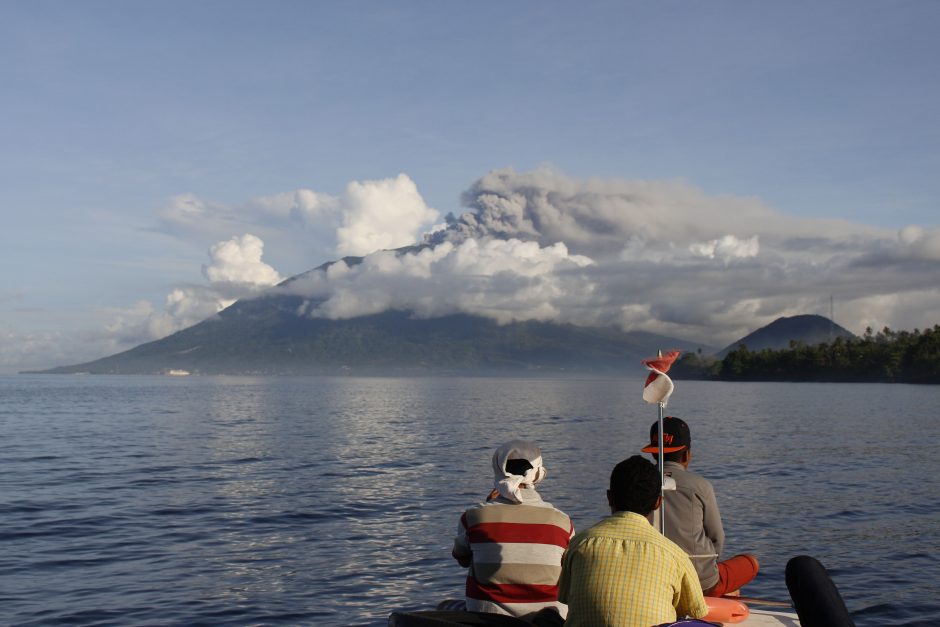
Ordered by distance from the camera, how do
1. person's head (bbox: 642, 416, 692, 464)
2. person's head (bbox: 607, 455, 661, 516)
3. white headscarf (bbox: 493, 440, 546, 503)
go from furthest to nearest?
person's head (bbox: 642, 416, 692, 464)
white headscarf (bbox: 493, 440, 546, 503)
person's head (bbox: 607, 455, 661, 516)

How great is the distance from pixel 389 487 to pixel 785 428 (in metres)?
45.6

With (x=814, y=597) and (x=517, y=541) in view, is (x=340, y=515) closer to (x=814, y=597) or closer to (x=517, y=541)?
(x=517, y=541)

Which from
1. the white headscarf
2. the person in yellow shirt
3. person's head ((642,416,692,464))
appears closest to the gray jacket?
person's head ((642,416,692,464))

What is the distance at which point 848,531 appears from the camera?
2575 centimetres

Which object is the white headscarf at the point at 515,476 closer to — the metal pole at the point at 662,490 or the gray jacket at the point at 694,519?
the metal pole at the point at 662,490

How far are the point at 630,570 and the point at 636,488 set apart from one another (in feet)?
2.36

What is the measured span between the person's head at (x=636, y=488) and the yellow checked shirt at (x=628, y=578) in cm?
11

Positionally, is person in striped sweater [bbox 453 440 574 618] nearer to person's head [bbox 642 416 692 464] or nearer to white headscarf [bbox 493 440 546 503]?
white headscarf [bbox 493 440 546 503]

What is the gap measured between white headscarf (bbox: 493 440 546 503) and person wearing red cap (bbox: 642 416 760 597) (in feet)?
6.48

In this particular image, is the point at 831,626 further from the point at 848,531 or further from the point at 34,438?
the point at 34,438

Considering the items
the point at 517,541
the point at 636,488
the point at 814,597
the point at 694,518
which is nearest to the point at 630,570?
the point at 636,488

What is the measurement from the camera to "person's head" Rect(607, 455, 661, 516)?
7.82 metres

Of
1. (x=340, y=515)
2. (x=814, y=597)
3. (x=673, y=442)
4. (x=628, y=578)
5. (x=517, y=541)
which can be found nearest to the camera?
(x=628, y=578)

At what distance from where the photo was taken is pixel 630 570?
298 inches
